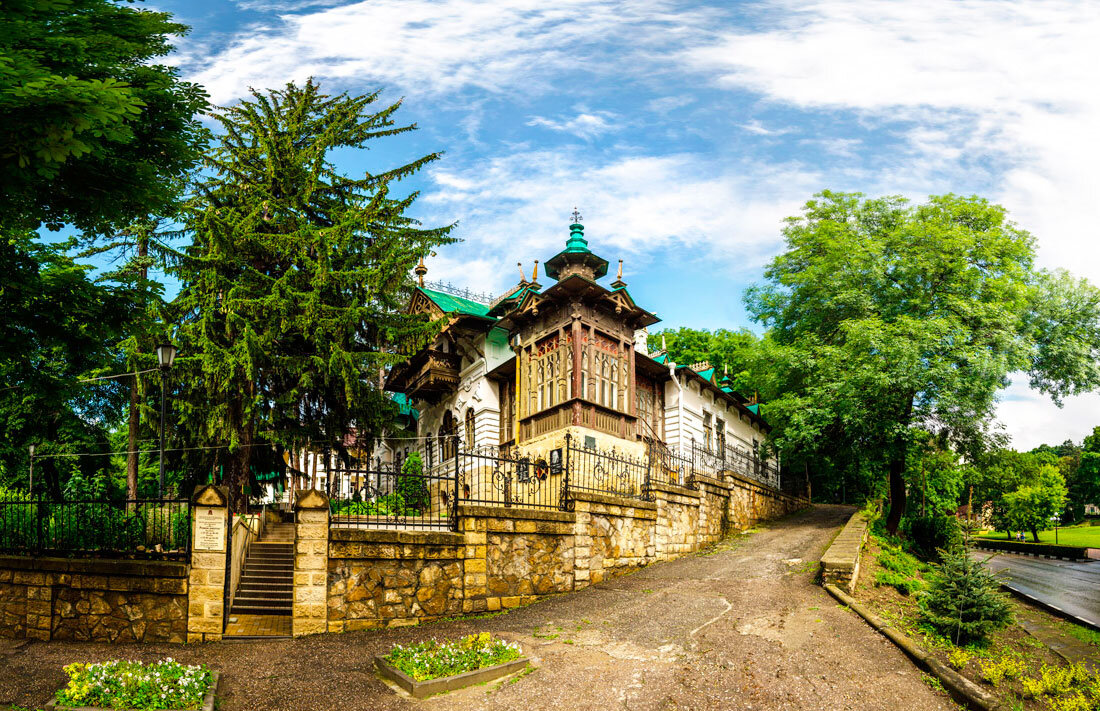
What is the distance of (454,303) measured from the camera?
29.6 meters

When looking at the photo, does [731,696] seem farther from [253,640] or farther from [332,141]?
[332,141]

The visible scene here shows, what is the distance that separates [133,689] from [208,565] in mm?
3148

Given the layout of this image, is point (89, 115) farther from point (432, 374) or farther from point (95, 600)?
point (432, 374)

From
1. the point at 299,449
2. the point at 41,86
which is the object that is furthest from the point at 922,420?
the point at 41,86

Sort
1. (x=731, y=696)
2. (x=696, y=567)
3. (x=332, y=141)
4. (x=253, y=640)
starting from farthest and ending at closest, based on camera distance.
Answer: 1. (x=332, y=141)
2. (x=696, y=567)
3. (x=253, y=640)
4. (x=731, y=696)

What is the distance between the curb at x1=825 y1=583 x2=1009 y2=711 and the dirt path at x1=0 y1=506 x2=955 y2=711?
0.65ft

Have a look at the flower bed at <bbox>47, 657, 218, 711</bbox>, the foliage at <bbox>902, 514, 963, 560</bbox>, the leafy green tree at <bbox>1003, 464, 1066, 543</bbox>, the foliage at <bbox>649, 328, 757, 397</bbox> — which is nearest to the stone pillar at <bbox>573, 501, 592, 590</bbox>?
the flower bed at <bbox>47, 657, 218, 711</bbox>

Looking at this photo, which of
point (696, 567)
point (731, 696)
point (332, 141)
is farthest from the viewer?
point (332, 141)

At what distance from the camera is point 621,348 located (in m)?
23.3

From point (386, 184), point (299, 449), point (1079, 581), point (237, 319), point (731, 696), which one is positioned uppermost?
point (386, 184)

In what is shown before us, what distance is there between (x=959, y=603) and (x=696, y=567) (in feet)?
20.7

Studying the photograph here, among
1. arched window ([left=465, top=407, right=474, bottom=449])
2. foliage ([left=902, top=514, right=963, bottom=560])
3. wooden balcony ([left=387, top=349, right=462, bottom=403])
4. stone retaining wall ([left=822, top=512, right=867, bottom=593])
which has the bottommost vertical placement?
foliage ([left=902, top=514, right=963, bottom=560])

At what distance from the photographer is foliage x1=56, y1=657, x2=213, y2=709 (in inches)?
310

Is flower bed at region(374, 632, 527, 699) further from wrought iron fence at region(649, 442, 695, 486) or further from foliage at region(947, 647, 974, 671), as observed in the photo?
wrought iron fence at region(649, 442, 695, 486)
